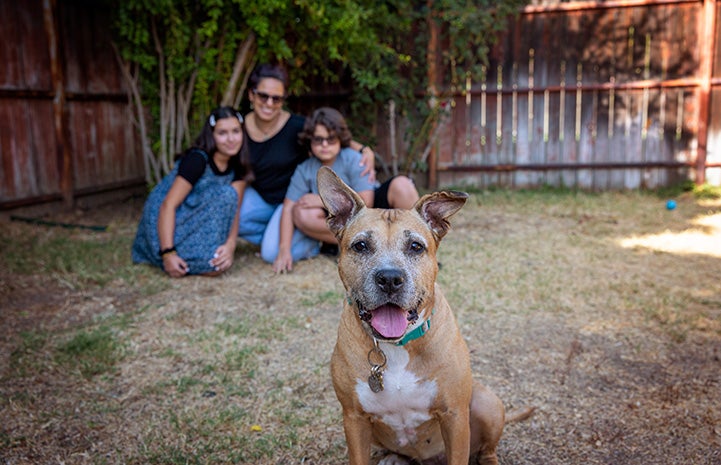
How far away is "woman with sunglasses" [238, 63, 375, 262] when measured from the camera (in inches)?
202

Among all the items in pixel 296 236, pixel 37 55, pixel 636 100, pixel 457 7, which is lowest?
pixel 296 236

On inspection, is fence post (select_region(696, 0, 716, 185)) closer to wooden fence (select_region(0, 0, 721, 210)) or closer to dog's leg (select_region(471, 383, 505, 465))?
wooden fence (select_region(0, 0, 721, 210))

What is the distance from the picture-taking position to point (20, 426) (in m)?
2.75

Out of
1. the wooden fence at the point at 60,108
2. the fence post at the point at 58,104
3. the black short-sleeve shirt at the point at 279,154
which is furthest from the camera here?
the fence post at the point at 58,104

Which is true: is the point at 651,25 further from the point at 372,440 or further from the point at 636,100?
the point at 372,440

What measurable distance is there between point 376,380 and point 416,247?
19.7 inches

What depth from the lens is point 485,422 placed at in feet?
7.52

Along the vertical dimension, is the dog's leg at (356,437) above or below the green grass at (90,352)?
above

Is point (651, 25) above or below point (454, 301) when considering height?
above

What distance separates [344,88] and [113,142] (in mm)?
3494

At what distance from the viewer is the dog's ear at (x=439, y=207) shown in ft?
7.59

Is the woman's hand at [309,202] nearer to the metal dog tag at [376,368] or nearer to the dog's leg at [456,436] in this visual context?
the metal dog tag at [376,368]

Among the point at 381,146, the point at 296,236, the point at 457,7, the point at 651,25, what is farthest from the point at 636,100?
the point at 296,236

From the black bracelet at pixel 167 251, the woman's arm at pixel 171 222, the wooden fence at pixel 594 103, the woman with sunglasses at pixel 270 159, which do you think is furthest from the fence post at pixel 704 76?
the black bracelet at pixel 167 251
